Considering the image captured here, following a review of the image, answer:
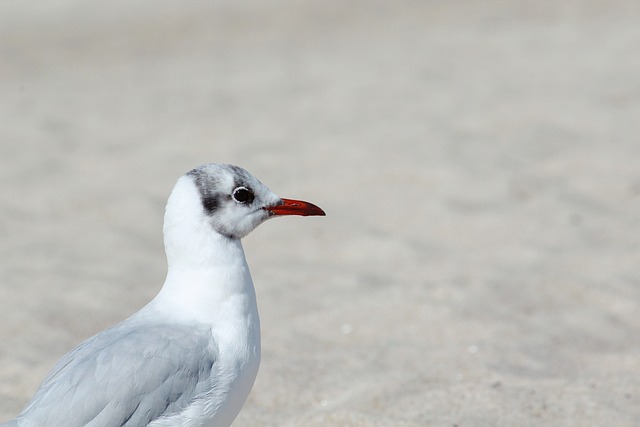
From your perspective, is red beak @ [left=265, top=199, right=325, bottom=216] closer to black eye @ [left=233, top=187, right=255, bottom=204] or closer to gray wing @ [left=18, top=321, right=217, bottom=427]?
black eye @ [left=233, top=187, right=255, bottom=204]

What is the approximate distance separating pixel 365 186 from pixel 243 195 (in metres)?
3.14

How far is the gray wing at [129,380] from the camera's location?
2742 mm

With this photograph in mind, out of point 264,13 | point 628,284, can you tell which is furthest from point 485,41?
point 628,284

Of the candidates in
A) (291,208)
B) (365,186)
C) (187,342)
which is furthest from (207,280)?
(365,186)

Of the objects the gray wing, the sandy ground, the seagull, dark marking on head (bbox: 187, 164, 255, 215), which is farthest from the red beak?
the sandy ground

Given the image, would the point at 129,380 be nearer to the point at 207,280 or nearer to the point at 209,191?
the point at 207,280

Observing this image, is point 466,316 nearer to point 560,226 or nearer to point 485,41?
point 560,226

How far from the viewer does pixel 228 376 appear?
2.87 metres

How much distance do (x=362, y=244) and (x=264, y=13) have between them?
450cm

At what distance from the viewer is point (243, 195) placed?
3.01 m

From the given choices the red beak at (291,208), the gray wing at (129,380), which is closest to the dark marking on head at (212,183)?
the red beak at (291,208)

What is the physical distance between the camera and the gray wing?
2.74 meters

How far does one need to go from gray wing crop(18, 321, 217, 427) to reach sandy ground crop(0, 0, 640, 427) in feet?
2.80

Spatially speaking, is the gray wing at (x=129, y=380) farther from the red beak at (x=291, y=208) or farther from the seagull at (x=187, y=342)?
the red beak at (x=291, y=208)
